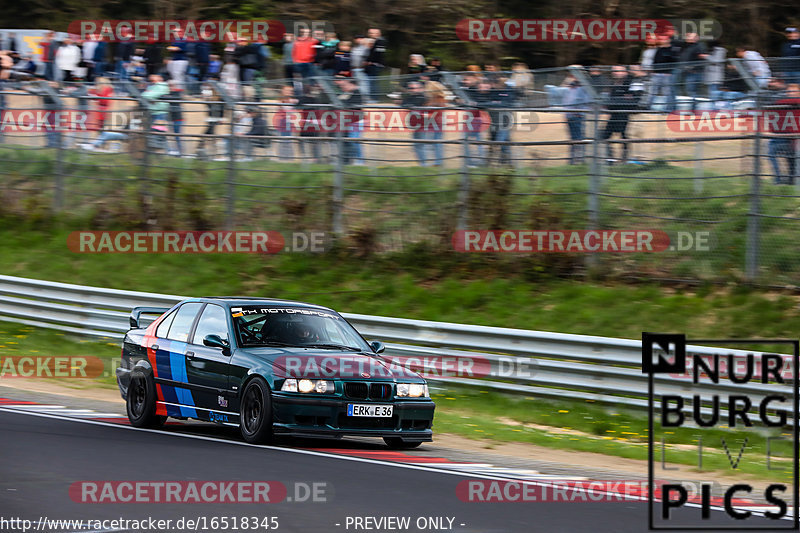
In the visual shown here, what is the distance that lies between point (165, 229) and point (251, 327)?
11.2 m

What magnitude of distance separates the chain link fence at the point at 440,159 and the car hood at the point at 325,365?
6.72 metres

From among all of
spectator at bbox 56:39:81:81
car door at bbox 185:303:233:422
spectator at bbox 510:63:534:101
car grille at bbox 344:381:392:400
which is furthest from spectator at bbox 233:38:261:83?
car grille at bbox 344:381:392:400

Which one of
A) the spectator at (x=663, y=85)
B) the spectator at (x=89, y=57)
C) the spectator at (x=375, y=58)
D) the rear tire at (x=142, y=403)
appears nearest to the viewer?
the rear tire at (x=142, y=403)

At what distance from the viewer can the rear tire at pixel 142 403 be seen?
11938 mm

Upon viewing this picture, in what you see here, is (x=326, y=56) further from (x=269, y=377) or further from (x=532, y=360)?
(x=269, y=377)

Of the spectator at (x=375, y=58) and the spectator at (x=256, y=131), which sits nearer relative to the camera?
the spectator at (x=256, y=131)

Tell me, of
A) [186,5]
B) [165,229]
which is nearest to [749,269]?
[165,229]

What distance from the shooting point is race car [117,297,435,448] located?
34.6ft

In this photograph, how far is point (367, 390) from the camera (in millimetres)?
10727

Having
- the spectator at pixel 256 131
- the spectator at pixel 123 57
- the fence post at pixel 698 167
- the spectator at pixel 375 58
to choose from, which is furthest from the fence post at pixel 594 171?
the spectator at pixel 123 57

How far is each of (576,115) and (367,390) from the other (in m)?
8.00

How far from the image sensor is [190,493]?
827 cm

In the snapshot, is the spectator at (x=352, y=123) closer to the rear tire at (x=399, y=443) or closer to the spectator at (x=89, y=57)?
the spectator at (x=89, y=57)

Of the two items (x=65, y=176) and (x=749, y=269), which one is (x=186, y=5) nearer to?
(x=65, y=176)
